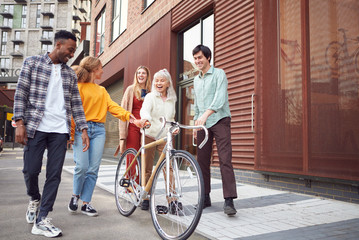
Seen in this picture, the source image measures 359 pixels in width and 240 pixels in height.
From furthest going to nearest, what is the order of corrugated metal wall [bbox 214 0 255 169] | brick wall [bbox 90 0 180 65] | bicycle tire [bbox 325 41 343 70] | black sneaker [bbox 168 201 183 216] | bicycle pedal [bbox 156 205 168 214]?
brick wall [bbox 90 0 180 65] < corrugated metal wall [bbox 214 0 255 169] < bicycle tire [bbox 325 41 343 70] < bicycle pedal [bbox 156 205 168 214] < black sneaker [bbox 168 201 183 216]

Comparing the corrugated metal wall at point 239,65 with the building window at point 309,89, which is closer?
the building window at point 309,89

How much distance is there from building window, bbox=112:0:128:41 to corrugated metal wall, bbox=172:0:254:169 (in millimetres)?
7557

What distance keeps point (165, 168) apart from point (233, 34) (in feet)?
Result: 15.5

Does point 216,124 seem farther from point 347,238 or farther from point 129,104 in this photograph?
point 347,238

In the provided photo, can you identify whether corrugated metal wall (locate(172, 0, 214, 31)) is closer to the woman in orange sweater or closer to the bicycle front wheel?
the woman in orange sweater

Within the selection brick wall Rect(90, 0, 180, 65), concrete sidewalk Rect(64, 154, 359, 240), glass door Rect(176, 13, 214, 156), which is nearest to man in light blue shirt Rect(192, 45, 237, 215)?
concrete sidewalk Rect(64, 154, 359, 240)

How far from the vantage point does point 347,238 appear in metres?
2.79

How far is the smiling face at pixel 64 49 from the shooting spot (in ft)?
9.91

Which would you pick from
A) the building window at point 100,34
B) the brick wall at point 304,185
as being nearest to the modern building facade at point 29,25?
the building window at point 100,34

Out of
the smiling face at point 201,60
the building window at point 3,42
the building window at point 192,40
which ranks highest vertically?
the building window at point 3,42

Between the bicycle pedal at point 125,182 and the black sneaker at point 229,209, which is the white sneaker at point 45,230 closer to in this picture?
the bicycle pedal at point 125,182

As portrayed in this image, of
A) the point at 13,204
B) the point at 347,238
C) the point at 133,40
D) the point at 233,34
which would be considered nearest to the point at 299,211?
the point at 347,238

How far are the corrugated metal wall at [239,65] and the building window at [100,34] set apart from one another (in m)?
11.9

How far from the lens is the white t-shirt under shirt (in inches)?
118
